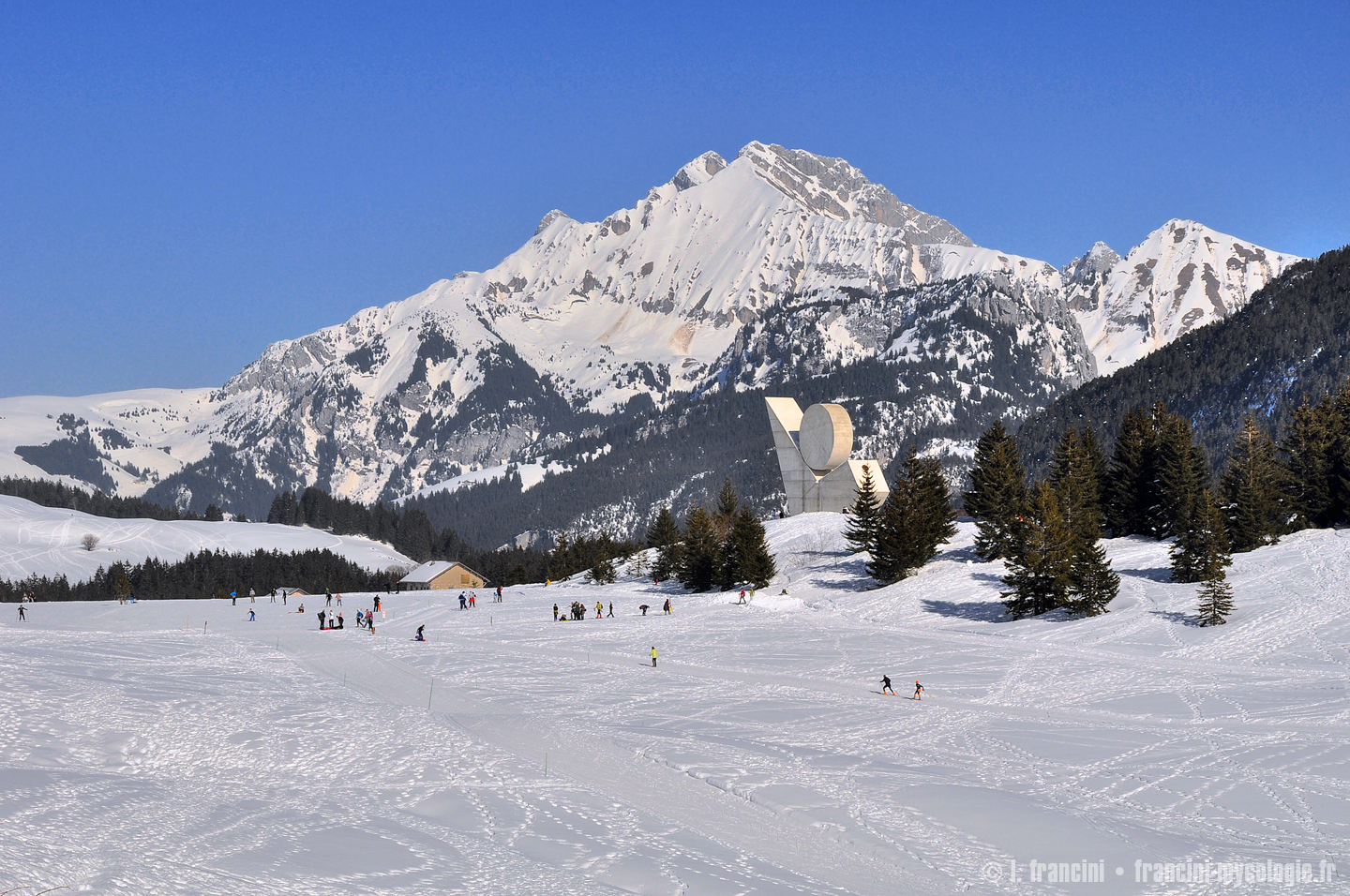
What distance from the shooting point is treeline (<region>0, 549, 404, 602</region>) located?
133m

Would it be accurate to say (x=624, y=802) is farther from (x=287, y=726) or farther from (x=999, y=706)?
(x=999, y=706)

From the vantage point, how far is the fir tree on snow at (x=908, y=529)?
6397 centimetres

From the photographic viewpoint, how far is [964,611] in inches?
2208

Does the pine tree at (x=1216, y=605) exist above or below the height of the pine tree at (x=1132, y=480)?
below

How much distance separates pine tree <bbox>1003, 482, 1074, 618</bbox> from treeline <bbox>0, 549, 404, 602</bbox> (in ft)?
Result: 305

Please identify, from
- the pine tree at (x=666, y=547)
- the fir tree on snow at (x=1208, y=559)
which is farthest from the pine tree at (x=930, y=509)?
the pine tree at (x=666, y=547)

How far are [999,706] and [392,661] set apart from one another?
24689mm

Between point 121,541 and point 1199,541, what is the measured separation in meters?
156

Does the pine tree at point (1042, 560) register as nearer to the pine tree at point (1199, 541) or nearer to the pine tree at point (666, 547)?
the pine tree at point (1199, 541)

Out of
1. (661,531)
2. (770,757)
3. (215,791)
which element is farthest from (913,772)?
(661,531)

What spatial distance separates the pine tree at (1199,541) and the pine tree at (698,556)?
29011 millimetres

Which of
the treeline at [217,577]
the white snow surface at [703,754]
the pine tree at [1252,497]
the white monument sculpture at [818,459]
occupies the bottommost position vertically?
the white snow surface at [703,754]

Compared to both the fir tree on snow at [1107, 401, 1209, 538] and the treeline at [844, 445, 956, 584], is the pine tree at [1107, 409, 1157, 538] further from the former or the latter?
the treeline at [844, 445, 956, 584]

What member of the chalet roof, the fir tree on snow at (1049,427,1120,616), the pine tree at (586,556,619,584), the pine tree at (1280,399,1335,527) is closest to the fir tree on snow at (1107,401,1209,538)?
the fir tree on snow at (1049,427,1120,616)
